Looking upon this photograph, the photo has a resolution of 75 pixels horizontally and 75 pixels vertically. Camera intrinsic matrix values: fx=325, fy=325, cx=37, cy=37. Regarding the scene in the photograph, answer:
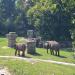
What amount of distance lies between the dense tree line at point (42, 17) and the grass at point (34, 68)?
5074 mm

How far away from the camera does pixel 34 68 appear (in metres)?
26.9

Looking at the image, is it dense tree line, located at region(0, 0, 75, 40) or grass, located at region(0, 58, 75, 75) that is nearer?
grass, located at region(0, 58, 75, 75)

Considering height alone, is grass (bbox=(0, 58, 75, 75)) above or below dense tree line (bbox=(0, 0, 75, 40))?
below

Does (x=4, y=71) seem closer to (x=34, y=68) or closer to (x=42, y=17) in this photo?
(x=34, y=68)

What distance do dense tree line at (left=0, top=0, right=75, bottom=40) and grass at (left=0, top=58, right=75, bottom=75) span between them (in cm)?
507

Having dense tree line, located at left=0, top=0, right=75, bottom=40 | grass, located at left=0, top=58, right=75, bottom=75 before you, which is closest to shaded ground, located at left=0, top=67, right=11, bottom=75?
grass, located at left=0, top=58, right=75, bottom=75

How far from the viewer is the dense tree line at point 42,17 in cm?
3539

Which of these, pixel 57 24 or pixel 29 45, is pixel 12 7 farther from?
pixel 29 45

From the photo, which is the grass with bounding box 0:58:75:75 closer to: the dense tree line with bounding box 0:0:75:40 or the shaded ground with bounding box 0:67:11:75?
the shaded ground with bounding box 0:67:11:75

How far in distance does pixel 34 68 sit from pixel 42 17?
26.1 m

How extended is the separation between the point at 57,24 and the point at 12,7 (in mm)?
23802

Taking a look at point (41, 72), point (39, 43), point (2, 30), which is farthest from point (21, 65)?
point (2, 30)

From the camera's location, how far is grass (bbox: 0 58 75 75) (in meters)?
25.3

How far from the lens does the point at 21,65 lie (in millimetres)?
27922
